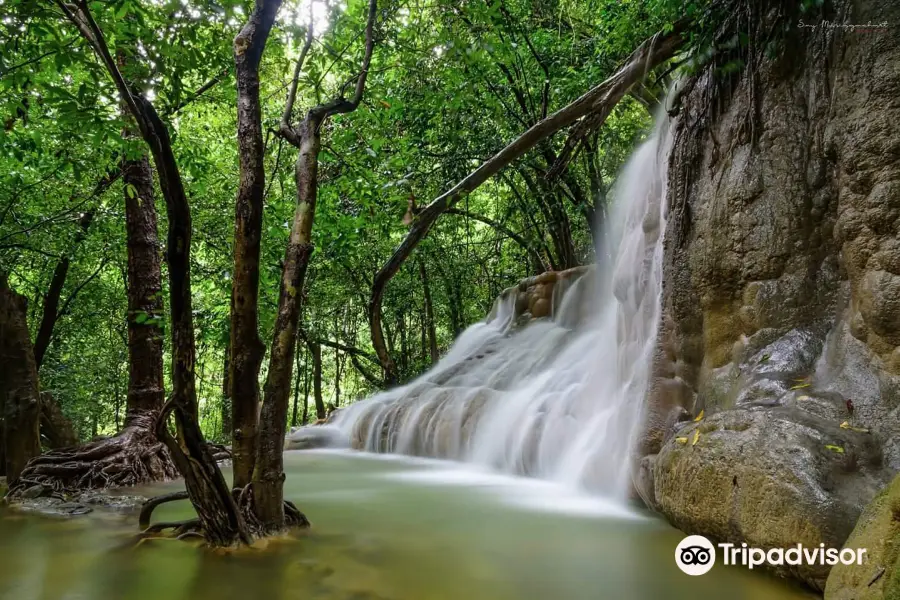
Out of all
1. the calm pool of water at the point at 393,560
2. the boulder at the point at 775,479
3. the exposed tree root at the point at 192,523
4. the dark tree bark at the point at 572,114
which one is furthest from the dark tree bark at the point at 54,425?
the boulder at the point at 775,479

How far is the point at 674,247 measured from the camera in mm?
5156

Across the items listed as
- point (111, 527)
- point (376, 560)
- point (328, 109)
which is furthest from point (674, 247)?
point (111, 527)

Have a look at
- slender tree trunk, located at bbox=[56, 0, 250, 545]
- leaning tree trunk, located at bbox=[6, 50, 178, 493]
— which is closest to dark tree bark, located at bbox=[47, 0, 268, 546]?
slender tree trunk, located at bbox=[56, 0, 250, 545]

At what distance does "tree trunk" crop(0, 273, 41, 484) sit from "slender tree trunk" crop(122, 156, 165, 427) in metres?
0.99

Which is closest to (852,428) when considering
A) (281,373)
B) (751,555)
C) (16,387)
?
(751,555)

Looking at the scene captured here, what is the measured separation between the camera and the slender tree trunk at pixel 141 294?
646 cm

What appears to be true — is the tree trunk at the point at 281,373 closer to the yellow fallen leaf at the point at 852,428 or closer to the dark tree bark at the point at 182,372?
the dark tree bark at the point at 182,372

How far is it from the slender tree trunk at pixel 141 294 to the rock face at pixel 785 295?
5389mm

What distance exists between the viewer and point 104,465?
228 inches

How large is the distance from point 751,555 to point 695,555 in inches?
15.8

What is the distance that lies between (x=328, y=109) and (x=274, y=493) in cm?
273

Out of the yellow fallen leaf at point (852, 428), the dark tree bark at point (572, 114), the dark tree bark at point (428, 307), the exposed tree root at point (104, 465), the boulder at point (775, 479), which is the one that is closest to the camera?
the boulder at point (775, 479)

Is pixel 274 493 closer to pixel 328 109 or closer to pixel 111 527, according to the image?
pixel 111 527

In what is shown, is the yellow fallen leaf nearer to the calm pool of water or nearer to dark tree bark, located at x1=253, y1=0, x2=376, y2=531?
the calm pool of water
